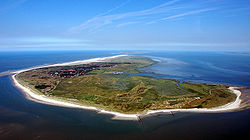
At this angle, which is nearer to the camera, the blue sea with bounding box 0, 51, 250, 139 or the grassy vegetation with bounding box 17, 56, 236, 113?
the blue sea with bounding box 0, 51, 250, 139

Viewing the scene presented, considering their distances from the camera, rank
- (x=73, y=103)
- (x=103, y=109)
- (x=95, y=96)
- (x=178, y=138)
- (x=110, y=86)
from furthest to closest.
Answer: (x=110, y=86) < (x=95, y=96) < (x=73, y=103) < (x=103, y=109) < (x=178, y=138)

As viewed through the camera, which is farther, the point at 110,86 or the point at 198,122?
the point at 110,86

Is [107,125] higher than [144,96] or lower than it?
lower

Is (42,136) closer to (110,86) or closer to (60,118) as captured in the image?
(60,118)

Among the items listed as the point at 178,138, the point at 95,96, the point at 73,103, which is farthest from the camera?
the point at 95,96

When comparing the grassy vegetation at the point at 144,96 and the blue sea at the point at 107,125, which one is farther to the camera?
the grassy vegetation at the point at 144,96

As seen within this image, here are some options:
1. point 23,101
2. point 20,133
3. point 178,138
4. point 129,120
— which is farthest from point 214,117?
point 23,101

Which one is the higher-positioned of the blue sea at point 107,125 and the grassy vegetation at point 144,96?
the grassy vegetation at point 144,96

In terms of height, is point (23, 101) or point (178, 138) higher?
point (23, 101)

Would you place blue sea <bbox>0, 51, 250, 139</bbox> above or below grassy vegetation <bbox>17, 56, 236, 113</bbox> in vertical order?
below

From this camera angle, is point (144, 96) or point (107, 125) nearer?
point (107, 125)
